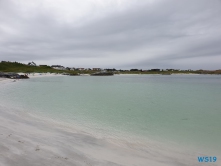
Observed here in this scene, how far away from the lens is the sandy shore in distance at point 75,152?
17.3 ft

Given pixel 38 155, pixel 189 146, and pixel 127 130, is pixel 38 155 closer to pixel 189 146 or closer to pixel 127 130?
pixel 127 130

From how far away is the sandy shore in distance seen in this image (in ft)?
17.3

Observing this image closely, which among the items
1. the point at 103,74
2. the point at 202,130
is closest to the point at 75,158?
the point at 202,130

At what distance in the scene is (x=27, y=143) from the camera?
258 inches

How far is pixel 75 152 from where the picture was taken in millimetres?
6176

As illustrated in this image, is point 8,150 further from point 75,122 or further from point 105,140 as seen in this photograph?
point 75,122

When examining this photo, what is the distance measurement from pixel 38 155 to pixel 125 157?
2.85 meters

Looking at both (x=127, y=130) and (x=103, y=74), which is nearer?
(x=127, y=130)

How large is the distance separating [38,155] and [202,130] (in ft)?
29.6

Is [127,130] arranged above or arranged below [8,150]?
below

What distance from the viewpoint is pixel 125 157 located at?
6141mm

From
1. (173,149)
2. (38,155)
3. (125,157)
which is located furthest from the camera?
(173,149)

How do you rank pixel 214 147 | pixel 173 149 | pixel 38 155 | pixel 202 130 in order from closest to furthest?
pixel 38 155 < pixel 173 149 < pixel 214 147 < pixel 202 130

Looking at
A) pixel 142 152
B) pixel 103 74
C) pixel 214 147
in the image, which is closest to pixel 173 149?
pixel 142 152
